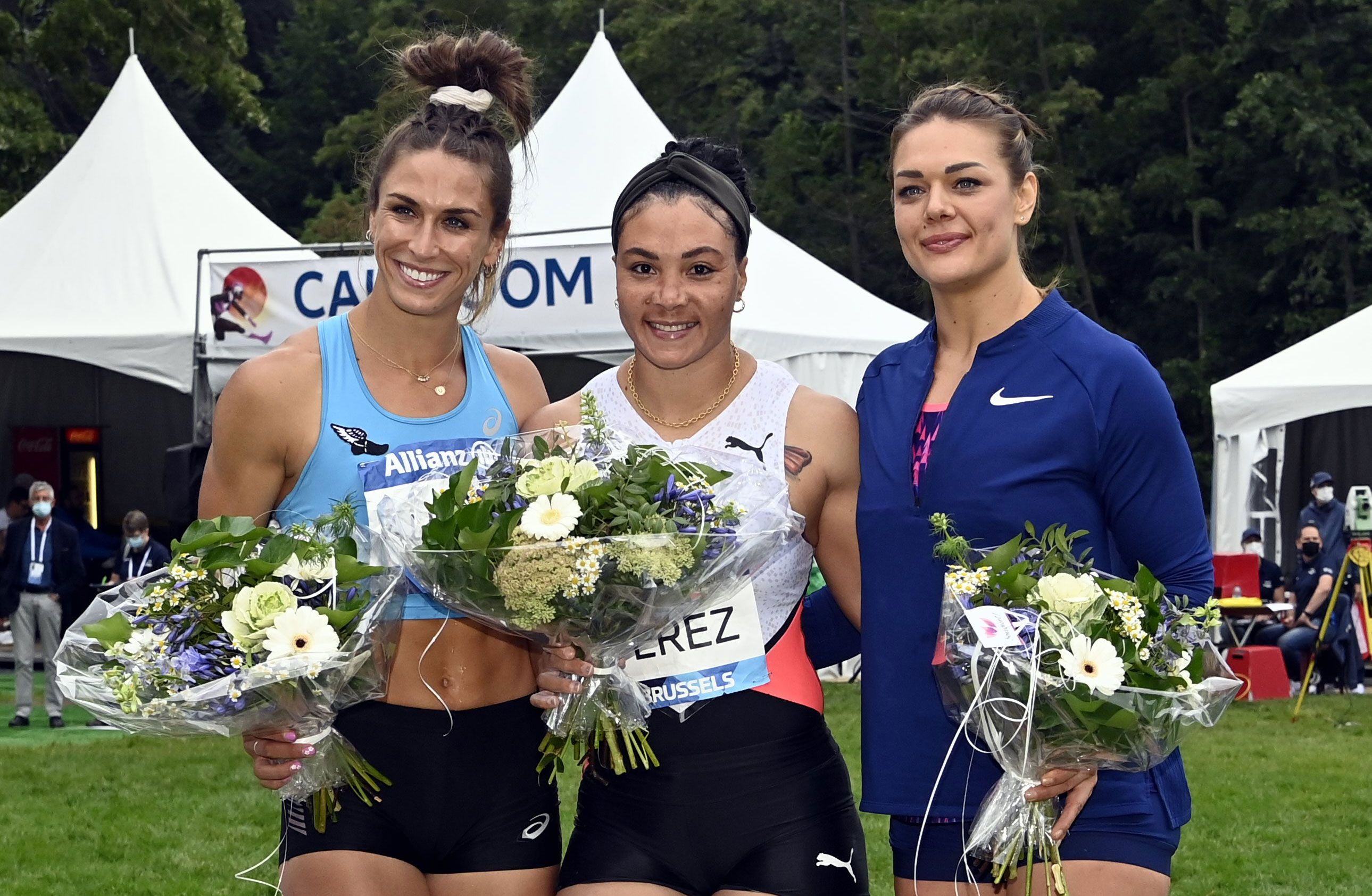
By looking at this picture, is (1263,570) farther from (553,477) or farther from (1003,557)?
(553,477)

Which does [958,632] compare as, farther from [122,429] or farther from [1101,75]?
[1101,75]

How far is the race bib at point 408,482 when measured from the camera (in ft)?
8.11

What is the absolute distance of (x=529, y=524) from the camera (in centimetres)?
233

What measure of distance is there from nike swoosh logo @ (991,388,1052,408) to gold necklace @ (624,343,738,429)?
0.54 m

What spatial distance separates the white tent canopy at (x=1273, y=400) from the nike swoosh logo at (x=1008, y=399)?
11.3 meters

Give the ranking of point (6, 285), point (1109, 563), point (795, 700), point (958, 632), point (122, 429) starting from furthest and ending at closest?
point (122, 429), point (6, 285), point (795, 700), point (1109, 563), point (958, 632)

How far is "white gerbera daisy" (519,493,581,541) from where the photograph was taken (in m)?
2.32

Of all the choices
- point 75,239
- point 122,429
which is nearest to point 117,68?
point 122,429

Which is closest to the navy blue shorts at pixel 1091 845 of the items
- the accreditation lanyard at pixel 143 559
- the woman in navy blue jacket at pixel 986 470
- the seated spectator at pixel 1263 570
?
the woman in navy blue jacket at pixel 986 470

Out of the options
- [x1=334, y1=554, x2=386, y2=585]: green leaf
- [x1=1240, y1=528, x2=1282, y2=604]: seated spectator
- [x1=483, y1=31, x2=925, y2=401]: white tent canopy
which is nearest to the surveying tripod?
[x1=1240, y1=528, x2=1282, y2=604]: seated spectator

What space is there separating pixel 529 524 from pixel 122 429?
1542 cm

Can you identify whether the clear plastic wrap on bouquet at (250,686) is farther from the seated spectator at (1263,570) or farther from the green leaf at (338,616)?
the seated spectator at (1263,570)

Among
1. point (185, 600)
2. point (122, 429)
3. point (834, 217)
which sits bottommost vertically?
point (185, 600)

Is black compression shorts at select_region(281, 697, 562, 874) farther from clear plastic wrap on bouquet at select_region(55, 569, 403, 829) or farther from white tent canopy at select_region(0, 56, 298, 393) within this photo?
white tent canopy at select_region(0, 56, 298, 393)
